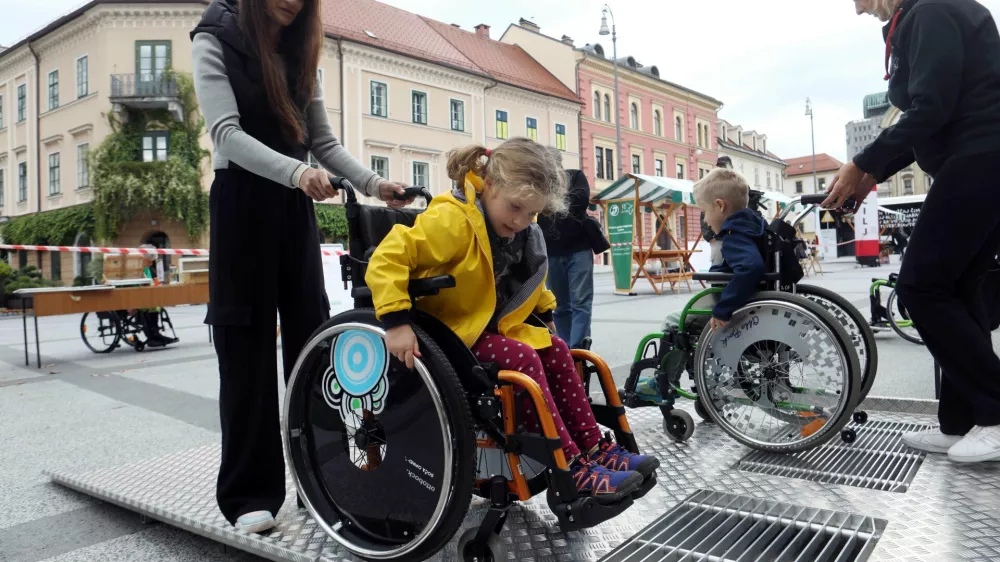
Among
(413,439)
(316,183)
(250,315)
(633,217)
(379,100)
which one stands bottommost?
(413,439)

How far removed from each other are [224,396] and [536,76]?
111 feet

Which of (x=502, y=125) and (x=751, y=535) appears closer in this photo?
(x=751, y=535)

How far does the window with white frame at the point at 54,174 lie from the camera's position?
984 inches

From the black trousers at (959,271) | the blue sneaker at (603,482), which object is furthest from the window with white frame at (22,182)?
the black trousers at (959,271)

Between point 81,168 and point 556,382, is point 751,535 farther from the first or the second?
point 81,168

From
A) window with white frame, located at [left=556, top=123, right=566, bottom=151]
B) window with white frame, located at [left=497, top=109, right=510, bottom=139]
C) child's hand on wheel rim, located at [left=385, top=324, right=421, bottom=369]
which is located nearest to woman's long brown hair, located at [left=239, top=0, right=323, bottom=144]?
child's hand on wheel rim, located at [left=385, top=324, right=421, bottom=369]

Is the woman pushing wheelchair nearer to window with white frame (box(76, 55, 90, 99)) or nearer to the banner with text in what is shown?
the banner with text

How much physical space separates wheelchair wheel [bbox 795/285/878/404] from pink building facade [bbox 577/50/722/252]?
30648mm

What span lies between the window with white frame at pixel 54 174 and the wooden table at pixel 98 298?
21.0m

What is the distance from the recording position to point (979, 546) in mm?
1757

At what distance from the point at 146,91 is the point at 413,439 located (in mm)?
24516

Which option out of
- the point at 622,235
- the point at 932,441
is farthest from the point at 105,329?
the point at 622,235

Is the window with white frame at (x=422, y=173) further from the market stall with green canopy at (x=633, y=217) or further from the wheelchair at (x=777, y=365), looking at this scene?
the wheelchair at (x=777, y=365)

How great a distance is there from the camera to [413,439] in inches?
70.0
